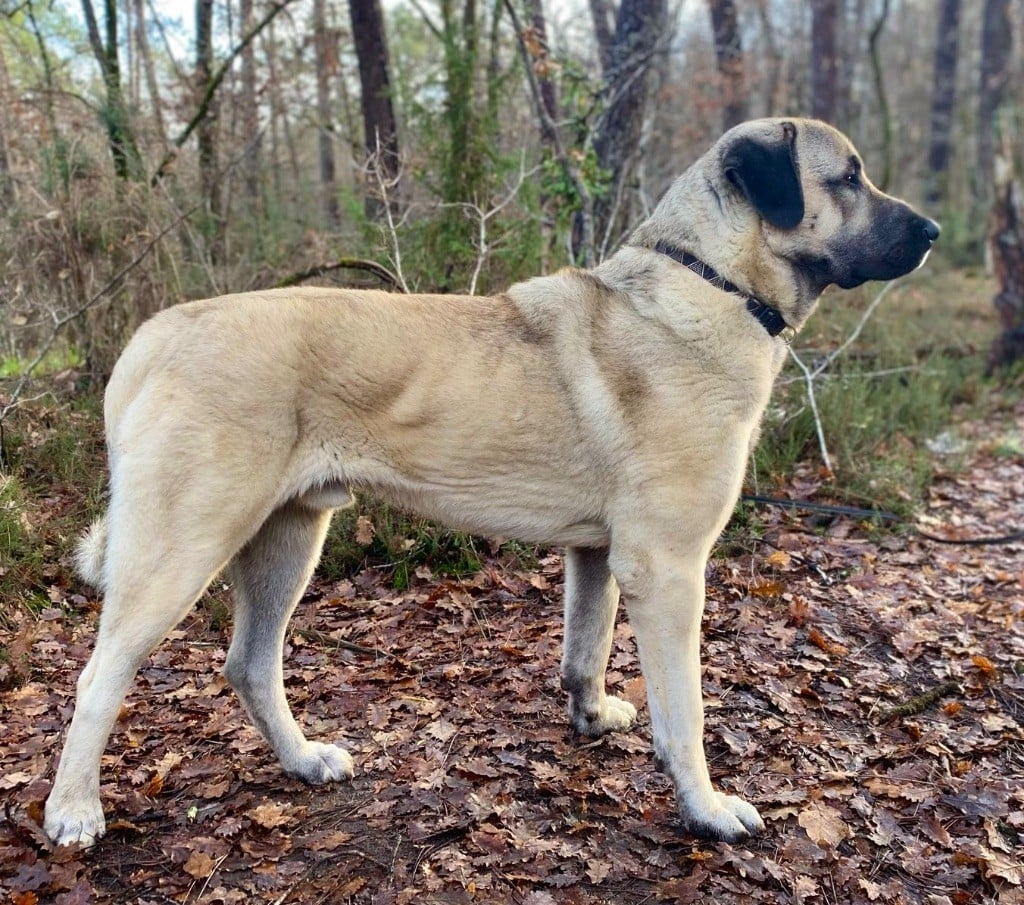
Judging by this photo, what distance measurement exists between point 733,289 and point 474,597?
2.41m

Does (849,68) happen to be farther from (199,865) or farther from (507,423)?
(199,865)

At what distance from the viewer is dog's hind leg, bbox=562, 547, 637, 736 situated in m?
3.48

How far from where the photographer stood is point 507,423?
3.03 metres

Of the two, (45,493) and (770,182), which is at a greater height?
(770,182)

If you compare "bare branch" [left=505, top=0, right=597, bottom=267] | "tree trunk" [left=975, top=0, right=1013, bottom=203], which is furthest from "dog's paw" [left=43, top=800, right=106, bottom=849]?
"tree trunk" [left=975, top=0, right=1013, bottom=203]

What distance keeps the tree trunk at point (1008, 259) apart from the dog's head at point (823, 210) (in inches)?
323

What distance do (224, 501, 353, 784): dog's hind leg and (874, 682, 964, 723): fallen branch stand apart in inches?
A: 89.8

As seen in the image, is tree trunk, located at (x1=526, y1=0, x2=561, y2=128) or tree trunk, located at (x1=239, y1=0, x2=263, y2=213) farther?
tree trunk, located at (x1=239, y1=0, x2=263, y2=213)

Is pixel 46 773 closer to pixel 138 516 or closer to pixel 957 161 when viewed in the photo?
pixel 138 516

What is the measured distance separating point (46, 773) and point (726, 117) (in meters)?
16.1

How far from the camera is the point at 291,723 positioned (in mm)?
3305

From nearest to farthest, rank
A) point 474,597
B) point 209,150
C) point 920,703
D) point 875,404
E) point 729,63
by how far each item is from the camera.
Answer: point 920,703 < point 474,597 < point 875,404 < point 209,150 < point 729,63

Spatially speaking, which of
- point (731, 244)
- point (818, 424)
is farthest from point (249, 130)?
point (731, 244)

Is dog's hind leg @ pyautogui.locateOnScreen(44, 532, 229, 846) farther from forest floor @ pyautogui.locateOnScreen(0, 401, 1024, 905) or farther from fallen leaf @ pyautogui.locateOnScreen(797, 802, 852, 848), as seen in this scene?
fallen leaf @ pyautogui.locateOnScreen(797, 802, 852, 848)
